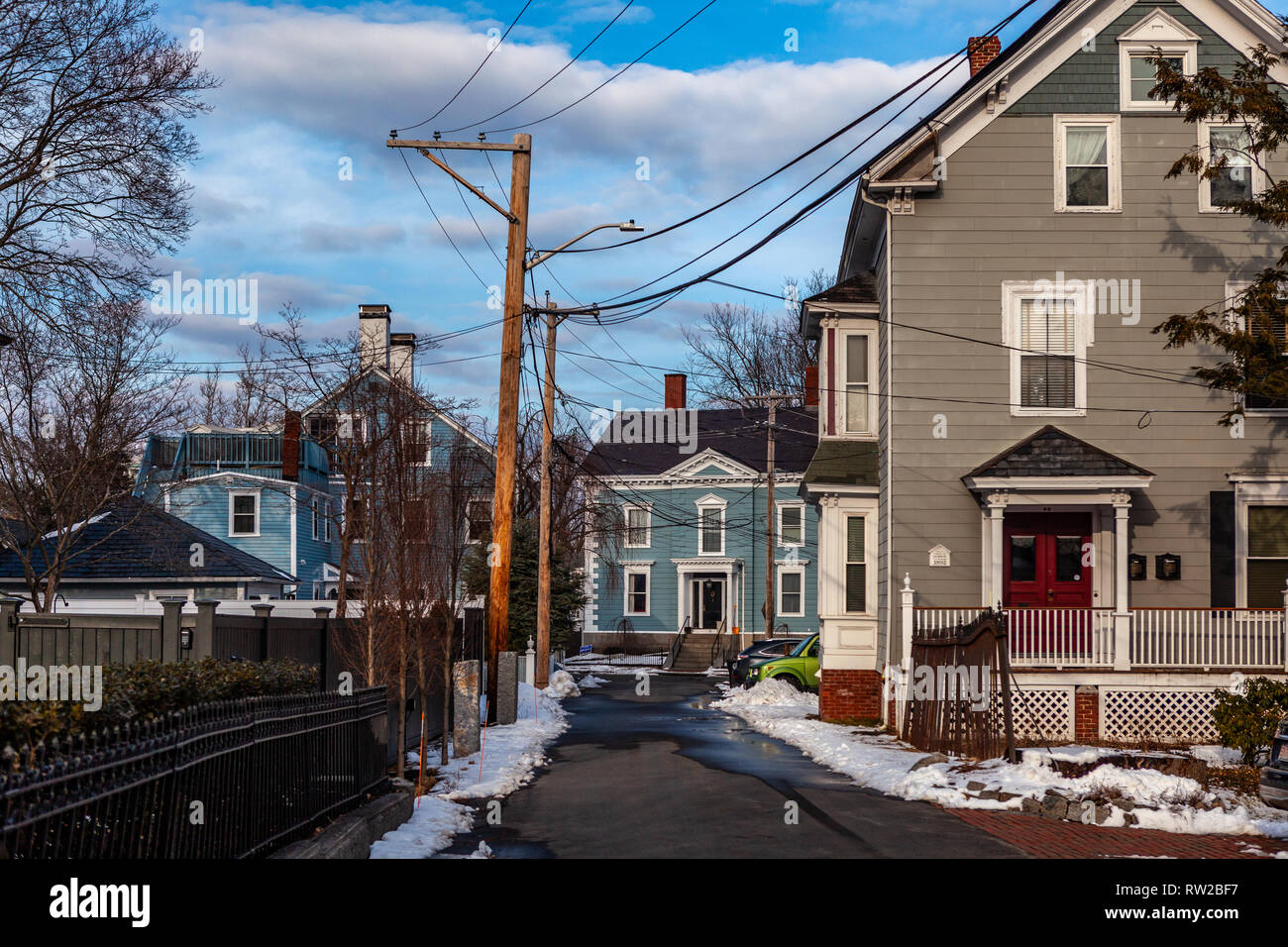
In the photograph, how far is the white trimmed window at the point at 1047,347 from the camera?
22297 mm

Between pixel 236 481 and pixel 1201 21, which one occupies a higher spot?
pixel 1201 21

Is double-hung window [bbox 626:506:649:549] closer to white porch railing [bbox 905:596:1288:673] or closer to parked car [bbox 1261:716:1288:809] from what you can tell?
white porch railing [bbox 905:596:1288:673]

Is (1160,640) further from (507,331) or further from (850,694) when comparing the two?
(507,331)

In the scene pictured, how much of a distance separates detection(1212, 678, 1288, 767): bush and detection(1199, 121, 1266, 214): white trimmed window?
32.1ft

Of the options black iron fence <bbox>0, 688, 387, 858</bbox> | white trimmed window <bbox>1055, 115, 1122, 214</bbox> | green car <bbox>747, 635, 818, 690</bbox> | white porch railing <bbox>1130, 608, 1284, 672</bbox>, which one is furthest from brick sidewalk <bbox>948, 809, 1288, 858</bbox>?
green car <bbox>747, 635, 818, 690</bbox>

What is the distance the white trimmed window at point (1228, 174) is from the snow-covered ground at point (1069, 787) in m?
9.42

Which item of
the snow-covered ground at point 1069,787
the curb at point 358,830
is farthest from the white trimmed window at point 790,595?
the curb at point 358,830

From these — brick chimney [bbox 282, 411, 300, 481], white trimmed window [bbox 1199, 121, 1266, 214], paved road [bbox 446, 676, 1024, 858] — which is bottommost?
paved road [bbox 446, 676, 1024, 858]

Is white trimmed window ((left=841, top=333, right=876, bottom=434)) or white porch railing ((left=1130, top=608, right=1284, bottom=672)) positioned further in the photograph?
white trimmed window ((left=841, top=333, right=876, bottom=434))

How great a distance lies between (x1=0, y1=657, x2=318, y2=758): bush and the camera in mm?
7047

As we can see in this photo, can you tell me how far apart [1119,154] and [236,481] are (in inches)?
1267

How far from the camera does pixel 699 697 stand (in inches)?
1407
